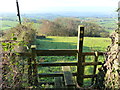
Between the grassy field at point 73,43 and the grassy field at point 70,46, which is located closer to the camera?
the grassy field at point 70,46

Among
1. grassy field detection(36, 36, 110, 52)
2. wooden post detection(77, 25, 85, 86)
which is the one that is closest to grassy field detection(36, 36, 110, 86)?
grassy field detection(36, 36, 110, 52)

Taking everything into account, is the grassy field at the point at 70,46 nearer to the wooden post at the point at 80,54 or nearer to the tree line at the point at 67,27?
the tree line at the point at 67,27

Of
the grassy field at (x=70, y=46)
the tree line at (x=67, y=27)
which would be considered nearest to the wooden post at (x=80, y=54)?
the grassy field at (x=70, y=46)

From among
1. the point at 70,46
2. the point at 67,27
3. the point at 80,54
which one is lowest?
the point at 70,46

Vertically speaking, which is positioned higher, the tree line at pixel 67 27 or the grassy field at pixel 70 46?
the tree line at pixel 67 27

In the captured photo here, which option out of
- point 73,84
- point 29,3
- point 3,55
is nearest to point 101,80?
point 73,84

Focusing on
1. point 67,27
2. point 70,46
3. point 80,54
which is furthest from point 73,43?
point 80,54

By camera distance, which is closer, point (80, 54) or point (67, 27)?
point (80, 54)

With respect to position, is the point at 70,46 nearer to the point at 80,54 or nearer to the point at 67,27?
the point at 67,27

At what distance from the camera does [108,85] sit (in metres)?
2.38

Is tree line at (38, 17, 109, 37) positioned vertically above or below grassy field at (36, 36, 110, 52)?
above

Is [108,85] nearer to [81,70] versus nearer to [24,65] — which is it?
[81,70]

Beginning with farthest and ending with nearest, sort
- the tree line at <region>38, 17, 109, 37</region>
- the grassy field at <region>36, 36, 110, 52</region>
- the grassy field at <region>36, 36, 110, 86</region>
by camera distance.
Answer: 1. the grassy field at <region>36, 36, 110, 52</region>
2. the tree line at <region>38, 17, 109, 37</region>
3. the grassy field at <region>36, 36, 110, 86</region>

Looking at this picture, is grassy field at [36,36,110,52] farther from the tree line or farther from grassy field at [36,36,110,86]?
the tree line
